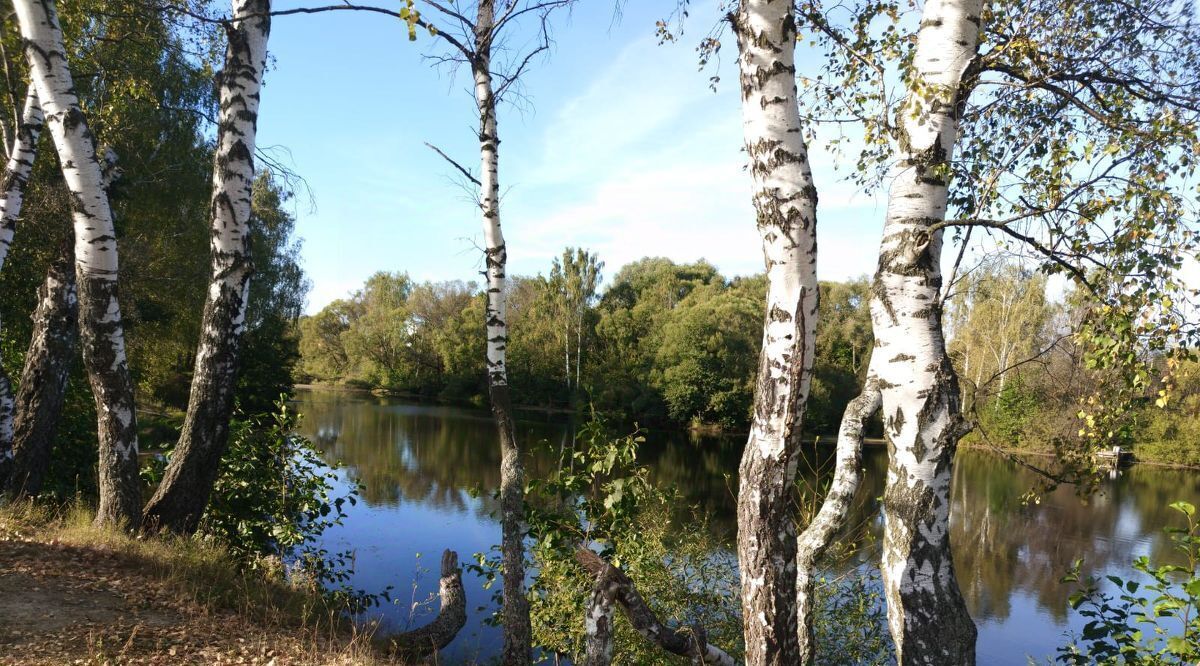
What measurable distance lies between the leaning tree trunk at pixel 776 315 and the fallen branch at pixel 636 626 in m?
0.65

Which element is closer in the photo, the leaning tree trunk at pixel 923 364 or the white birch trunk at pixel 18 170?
the leaning tree trunk at pixel 923 364

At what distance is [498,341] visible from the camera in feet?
17.0

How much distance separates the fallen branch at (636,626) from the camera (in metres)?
3.02

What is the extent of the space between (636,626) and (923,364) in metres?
1.81

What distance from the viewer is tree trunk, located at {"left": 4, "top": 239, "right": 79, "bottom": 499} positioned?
578 cm

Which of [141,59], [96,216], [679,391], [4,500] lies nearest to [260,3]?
[96,216]

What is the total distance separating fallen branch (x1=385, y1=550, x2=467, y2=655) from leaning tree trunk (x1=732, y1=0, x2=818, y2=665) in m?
2.94

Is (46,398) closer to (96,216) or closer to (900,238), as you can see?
(96,216)

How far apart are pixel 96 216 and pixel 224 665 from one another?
10.4 feet

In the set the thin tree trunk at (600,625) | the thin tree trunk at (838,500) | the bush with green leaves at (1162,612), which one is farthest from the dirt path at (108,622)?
the bush with green leaves at (1162,612)

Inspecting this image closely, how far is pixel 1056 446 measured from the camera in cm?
349

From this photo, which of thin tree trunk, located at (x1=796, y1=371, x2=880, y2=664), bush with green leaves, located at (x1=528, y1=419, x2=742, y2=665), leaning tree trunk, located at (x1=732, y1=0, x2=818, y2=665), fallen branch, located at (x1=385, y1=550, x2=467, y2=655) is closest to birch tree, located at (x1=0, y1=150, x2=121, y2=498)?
fallen branch, located at (x1=385, y1=550, x2=467, y2=655)

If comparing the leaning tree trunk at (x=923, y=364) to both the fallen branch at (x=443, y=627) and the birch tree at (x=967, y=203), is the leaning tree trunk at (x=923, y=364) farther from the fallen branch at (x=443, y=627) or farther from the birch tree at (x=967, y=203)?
the fallen branch at (x=443, y=627)

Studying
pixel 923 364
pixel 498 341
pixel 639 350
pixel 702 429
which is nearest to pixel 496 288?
pixel 498 341
